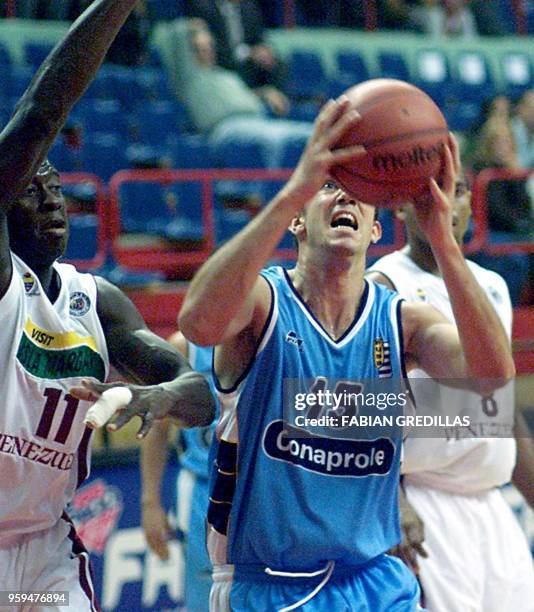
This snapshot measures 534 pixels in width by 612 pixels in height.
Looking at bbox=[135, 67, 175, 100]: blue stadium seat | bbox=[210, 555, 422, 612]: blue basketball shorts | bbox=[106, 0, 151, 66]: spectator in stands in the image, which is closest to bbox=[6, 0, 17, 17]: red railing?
bbox=[106, 0, 151, 66]: spectator in stands

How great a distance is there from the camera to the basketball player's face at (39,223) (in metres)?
3.65

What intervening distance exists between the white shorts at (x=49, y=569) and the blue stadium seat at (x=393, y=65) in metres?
10.5

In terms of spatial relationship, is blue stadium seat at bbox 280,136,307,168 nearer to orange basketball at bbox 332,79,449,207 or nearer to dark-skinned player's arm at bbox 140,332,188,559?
dark-skinned player's arm at bbox 140,332,188,559

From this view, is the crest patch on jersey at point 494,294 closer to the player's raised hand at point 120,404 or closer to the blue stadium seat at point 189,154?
the player's raised hand at point 120,404

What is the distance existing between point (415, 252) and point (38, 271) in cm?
179

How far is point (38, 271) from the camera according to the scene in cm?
372

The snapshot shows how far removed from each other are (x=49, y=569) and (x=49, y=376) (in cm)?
58

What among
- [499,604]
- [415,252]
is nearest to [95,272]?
[415,252]

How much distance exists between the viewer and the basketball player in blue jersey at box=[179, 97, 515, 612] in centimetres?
340

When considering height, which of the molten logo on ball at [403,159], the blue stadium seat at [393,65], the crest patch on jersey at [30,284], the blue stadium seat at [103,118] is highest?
the blue stadium seat at [393,65]

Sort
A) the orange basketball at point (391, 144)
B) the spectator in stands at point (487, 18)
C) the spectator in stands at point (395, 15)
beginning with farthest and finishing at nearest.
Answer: the spectator in stands at point (487, 18), the spectator in stands at point (395, 15), the orange basketball at point (391, 144)

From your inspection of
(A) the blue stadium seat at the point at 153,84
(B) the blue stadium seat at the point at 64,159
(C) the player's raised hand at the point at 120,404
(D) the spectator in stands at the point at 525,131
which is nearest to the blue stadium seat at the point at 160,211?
(B) the blue stadium seat at the point at 64,159

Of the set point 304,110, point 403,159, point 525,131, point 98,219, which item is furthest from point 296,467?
point 304,110

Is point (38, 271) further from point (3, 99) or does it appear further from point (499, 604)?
point (3, 99)
